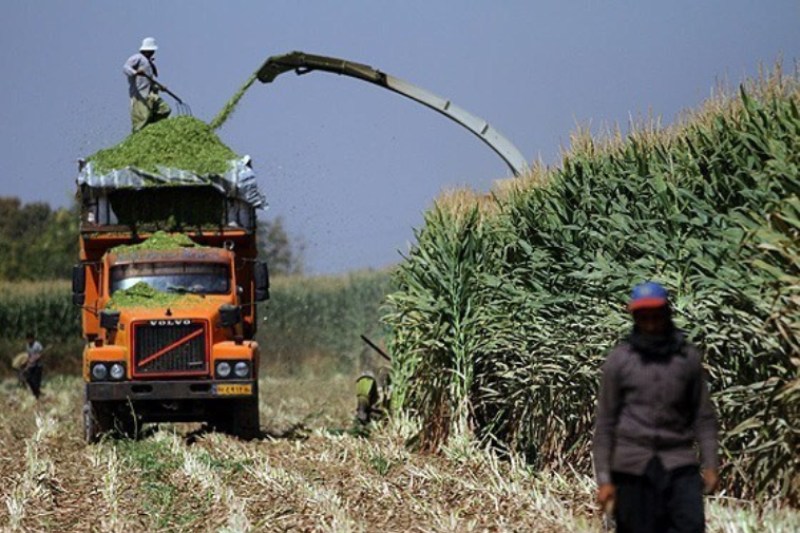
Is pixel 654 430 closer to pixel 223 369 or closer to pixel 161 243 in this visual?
pixel 223 369

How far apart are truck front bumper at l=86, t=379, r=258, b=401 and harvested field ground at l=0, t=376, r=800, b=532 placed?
1.80ft

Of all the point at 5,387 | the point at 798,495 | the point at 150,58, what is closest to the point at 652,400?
the point at 798,495

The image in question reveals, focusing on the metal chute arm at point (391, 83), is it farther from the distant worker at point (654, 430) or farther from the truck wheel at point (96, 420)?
the distant worker at point (654, 430)

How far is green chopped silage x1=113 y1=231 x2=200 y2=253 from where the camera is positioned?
19500 mm

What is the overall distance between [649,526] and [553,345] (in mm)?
7120

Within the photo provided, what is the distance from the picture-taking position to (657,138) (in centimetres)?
1409

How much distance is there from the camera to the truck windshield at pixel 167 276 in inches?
759

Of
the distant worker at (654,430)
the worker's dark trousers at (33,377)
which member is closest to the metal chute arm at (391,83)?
the worker's dark trousers at (33,377)

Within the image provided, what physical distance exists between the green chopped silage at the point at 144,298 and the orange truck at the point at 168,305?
13 mm

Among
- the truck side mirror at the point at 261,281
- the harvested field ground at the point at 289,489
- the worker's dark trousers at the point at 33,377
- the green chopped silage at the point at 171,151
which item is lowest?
the harvested field ground at the point at 289,489

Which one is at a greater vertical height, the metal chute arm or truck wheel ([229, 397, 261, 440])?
the metal chute arm

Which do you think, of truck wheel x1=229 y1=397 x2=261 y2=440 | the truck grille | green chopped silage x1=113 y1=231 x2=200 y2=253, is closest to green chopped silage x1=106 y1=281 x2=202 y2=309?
the truck grille

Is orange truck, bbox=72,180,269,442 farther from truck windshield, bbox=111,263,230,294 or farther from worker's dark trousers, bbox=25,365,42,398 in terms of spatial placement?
worker's dark trousers, bbox=25,365,42,398

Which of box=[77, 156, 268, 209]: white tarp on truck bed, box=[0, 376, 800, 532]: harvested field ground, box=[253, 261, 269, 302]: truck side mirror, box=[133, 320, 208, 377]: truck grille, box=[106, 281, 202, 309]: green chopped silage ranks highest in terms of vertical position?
box=[77, 156, 268, 209]: white tarp on truck bed
